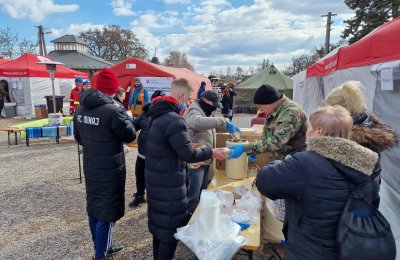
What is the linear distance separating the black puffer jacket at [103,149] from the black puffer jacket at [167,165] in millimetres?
414

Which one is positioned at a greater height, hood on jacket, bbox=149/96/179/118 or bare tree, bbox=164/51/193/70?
bare tree, bbox=164/51/193/70

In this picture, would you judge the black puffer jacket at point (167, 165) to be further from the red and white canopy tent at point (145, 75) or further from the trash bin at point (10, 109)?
the trash bin at point (10, 109)

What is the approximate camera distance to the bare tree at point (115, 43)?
137 feet

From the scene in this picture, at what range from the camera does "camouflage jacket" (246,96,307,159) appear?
7.58 feet

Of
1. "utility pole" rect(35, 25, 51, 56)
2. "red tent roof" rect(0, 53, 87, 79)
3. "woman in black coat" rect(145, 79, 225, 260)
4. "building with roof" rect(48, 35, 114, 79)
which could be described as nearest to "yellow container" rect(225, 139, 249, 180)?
"woman in black coat" rect(145, 79, 225, 260)

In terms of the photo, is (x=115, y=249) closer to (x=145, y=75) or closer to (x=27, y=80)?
(x=145, y=75)

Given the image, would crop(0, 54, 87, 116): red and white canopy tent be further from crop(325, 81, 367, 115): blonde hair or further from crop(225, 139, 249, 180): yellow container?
crop(325, 81, 367, 115): blonde hair

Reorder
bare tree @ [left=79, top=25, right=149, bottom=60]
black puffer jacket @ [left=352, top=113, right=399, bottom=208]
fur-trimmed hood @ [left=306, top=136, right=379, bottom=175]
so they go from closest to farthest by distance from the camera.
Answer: fur-trimmed hood @ [left=306, top=136, right=379, bottom=175], black puffer jacket @ [left=352, top=113, right=399, bottom=208], bare tree @ [left=79, top=25, right=149, bottom=60]

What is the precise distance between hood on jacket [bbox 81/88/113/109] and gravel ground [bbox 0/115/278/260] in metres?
1.60

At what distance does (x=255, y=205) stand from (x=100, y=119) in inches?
56.5

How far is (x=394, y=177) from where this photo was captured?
2715mm

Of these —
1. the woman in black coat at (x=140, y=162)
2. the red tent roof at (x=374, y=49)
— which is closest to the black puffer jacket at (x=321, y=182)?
the red tent roof at (x=374, y=49)

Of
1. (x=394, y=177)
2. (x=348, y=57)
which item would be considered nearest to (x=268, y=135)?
(x=394, y=177)

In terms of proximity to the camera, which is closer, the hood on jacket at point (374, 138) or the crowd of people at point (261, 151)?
the crowd of people at point (261, 151)
